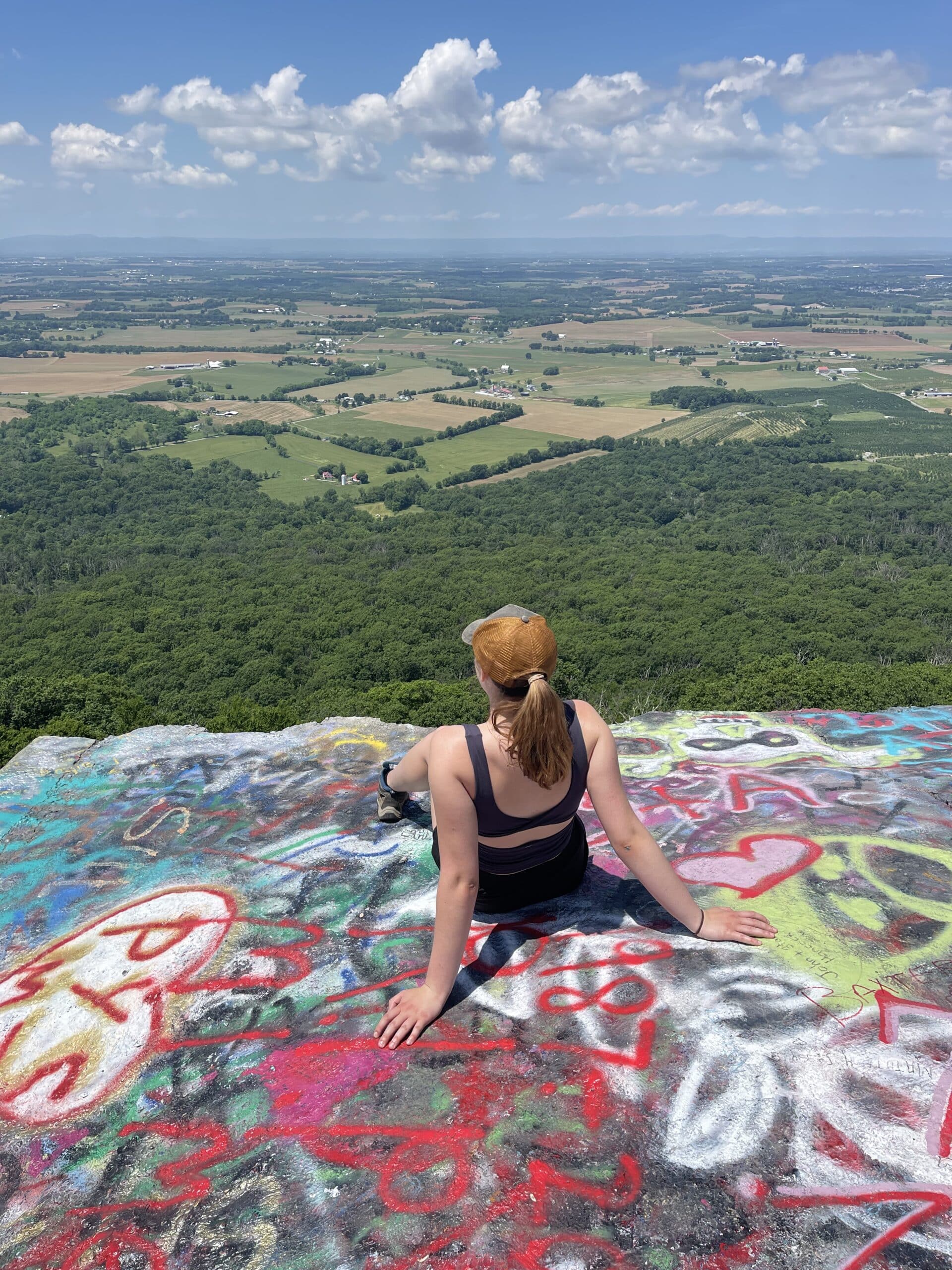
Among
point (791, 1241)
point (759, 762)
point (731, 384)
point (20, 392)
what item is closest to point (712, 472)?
point (731, 384)

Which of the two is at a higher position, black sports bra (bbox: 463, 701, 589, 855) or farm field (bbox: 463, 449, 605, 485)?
black sports bra (bbox: 463, 701, 589, 855)

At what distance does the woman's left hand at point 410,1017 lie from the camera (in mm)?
5109

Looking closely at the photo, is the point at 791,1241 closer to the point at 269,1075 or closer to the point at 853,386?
the point at 269,1075

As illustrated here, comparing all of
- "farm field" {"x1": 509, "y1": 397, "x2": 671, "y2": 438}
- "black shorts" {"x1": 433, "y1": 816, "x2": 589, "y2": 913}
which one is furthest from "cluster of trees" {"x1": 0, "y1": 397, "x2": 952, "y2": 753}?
"black shorts" {"x1": 433, "y1": 816, "x2": 589, "y2": 913}

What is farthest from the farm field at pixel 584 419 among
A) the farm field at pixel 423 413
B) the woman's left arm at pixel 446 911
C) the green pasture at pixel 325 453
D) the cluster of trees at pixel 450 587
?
the woman's left arm at pixel 446 911

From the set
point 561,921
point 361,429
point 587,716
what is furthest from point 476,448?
point 587,716

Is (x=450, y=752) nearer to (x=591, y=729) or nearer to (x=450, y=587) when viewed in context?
(x=591, y=729)

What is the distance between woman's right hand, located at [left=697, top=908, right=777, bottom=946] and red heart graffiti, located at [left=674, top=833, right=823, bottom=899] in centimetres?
61

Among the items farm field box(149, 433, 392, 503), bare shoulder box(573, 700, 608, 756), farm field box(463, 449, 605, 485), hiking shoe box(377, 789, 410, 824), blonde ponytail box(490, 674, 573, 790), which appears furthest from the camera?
farm field box(463, 449, 605, 485)

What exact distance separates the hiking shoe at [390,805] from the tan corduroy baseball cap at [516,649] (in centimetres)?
361

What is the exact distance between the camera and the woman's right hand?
555 cm

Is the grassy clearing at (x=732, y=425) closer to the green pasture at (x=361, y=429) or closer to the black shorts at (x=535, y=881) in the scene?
the green pasture at (x=361, y=429)

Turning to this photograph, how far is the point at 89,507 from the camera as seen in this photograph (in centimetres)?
11256

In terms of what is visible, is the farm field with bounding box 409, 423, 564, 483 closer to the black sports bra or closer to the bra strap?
the black sports bra
